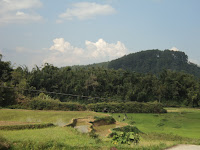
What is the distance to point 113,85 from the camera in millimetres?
38469

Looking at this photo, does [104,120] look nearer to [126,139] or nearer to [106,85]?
[126,139]

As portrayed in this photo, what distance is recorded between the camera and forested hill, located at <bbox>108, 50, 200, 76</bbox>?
80.6 m

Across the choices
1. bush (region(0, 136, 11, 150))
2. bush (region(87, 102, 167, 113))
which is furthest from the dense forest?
bush (region(0, 136, 11, 150))

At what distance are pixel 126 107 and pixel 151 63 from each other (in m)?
60.3

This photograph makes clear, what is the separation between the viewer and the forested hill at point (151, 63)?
80562 mm

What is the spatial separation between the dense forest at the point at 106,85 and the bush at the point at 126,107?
90.3 inches

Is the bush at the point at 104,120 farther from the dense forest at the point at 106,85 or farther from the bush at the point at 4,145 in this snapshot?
the dense forest at the point at 106,85

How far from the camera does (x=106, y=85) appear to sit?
122 feet

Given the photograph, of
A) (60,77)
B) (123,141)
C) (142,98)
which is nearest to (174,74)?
(142,98)

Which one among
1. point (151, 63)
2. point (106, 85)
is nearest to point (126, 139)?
point (106, 85)

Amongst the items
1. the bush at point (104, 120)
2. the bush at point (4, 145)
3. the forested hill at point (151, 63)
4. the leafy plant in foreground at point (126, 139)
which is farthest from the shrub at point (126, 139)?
the forested hill at point (151, 63)

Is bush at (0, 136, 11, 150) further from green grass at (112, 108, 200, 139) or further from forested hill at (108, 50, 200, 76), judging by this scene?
forested hill at (108, 50, 200, 76)

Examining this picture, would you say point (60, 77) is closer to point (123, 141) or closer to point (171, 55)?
point (123, 141)

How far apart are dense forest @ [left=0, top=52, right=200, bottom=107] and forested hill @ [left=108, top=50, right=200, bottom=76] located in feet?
117
